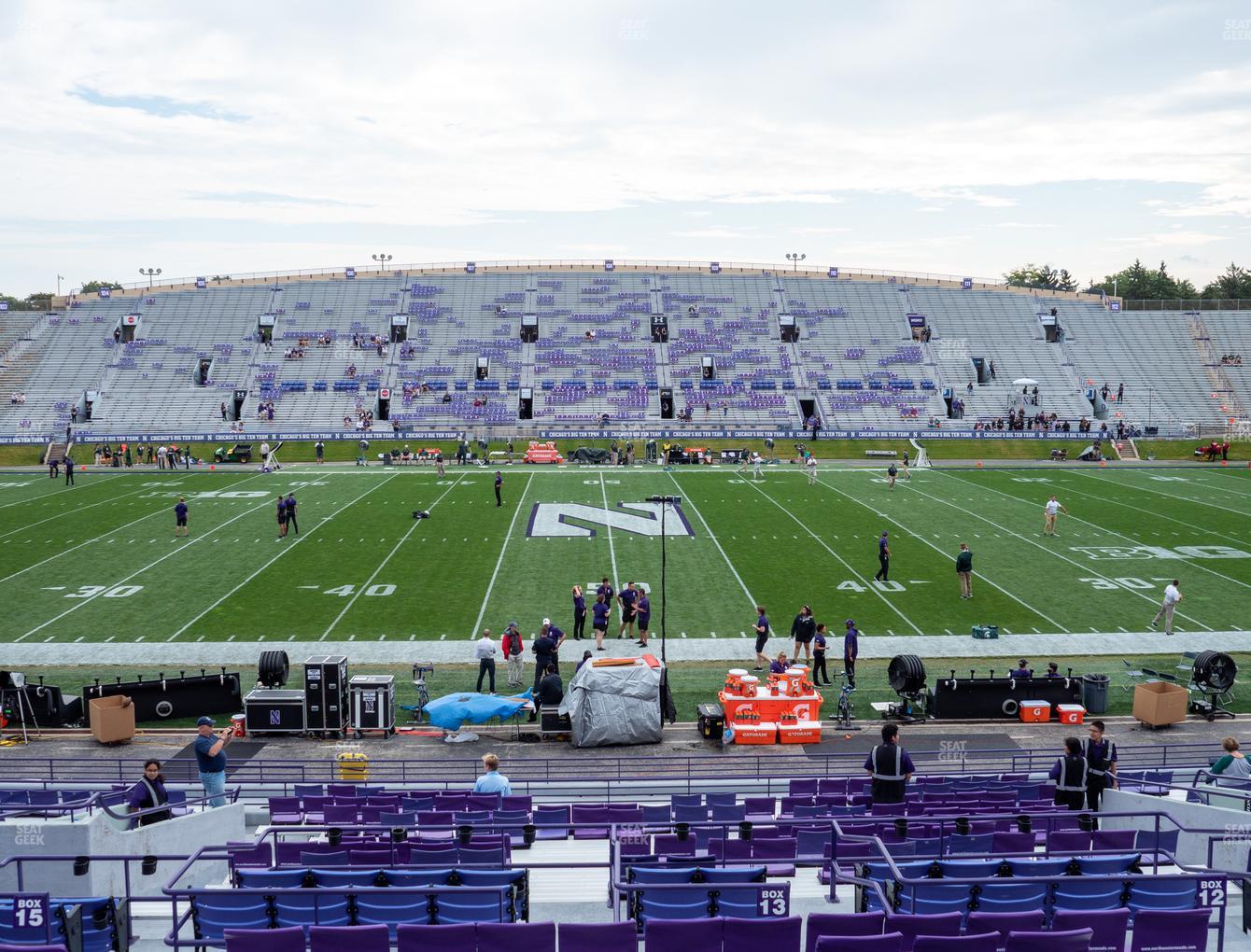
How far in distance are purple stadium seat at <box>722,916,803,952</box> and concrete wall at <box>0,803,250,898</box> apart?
4899mm

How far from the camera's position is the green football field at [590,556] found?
25.5m

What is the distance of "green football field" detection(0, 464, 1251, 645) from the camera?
83.7ft

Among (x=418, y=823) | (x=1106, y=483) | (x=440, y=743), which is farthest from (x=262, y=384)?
(x=418, y=823)

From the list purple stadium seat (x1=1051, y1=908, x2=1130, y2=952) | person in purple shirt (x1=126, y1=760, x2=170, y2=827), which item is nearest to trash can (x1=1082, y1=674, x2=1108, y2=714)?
purple stadium seat (x1=1051, y1=908, x2=1130, y2=952)

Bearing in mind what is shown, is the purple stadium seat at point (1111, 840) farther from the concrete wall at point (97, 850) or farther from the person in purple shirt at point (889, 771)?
the concrete wall at point (97, 850)

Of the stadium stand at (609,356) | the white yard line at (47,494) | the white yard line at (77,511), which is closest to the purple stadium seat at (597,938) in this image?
the white yard line at (77,511)

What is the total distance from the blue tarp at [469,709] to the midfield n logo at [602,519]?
58.7 feet

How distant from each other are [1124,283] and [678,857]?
145 m

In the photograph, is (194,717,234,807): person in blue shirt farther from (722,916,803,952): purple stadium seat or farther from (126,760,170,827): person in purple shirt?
(722,916,803,952): purple stadium seat

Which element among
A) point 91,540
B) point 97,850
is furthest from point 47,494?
point 97,850

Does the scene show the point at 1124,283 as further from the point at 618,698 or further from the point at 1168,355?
the point at 618,698

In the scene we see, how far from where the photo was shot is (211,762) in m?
12.2

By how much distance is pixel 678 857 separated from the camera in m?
8.75

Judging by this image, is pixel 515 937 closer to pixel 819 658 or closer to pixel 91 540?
pixel 819 658
